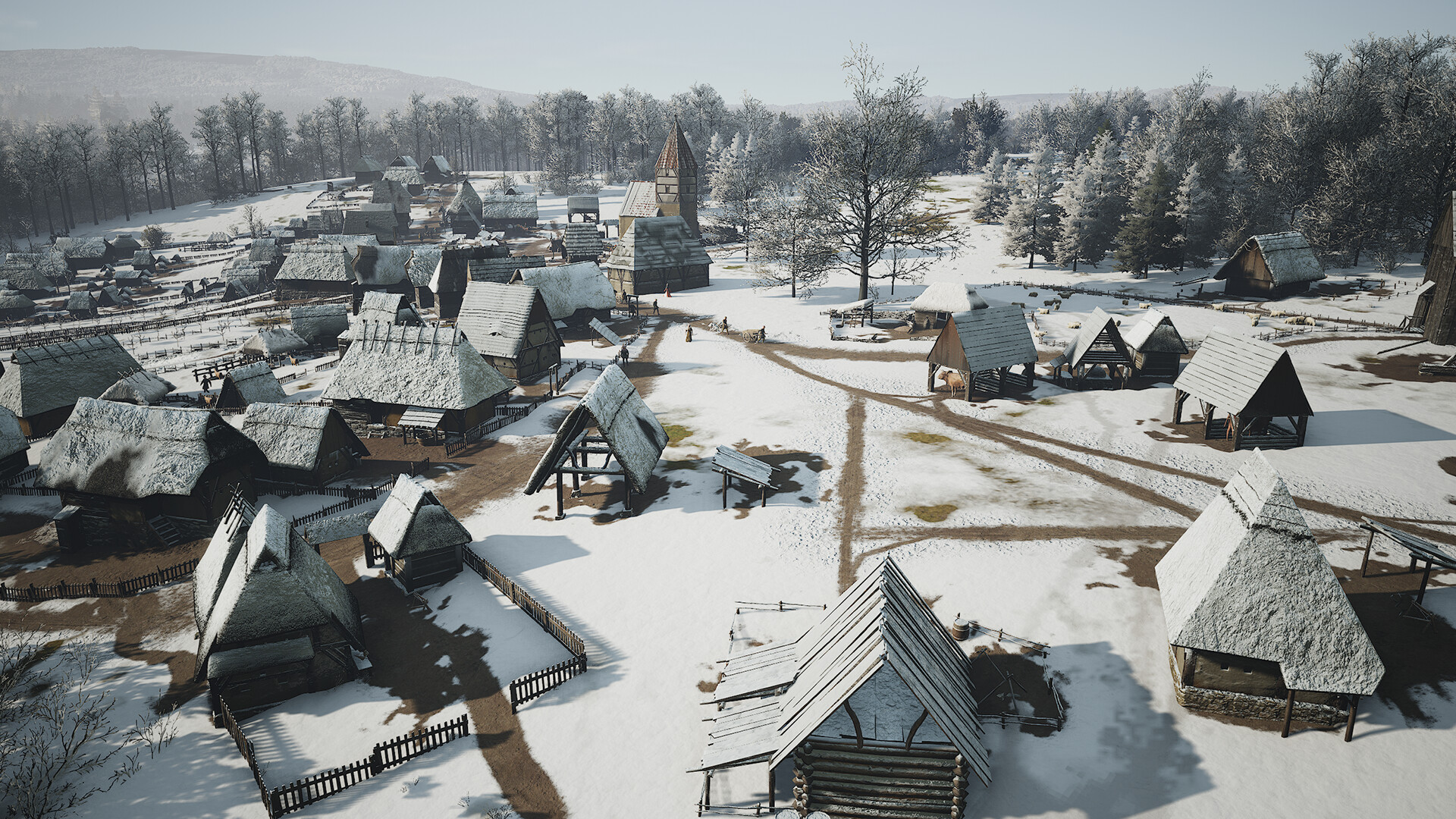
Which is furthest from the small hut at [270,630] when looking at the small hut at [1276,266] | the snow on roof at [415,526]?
the small hut at [1276,266]

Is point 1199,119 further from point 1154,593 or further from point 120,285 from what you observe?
point 120,285

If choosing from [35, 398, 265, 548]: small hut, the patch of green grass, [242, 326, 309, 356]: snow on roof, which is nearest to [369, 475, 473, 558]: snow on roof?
[35, 398, 265, 548]: small hut

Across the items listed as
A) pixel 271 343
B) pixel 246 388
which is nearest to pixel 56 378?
pixel 246 388

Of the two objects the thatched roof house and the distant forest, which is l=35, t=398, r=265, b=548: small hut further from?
the distant forest

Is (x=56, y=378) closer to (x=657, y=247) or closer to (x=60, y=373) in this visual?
(x=60, y=373)

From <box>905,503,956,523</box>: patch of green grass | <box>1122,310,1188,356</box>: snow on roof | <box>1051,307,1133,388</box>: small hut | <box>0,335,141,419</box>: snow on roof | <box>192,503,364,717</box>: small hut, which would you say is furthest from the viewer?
<box>1051,307,1133,388</box>: small hut

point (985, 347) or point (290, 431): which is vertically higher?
point (985, 347)
